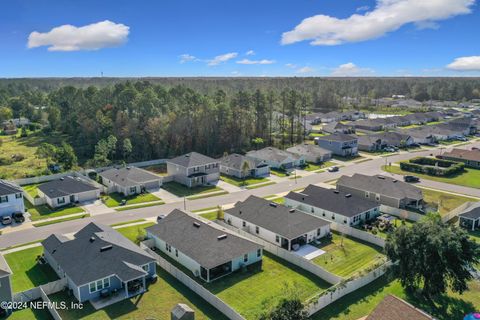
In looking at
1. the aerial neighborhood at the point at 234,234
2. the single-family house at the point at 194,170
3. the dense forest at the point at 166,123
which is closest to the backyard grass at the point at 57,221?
the aerial neighborhood at the point at 234,234

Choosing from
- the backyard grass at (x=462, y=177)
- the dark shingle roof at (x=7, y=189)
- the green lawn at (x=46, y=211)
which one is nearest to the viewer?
the dark shingle roof at (x=7, y=189)

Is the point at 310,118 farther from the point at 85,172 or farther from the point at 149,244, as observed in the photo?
the point at 149,244

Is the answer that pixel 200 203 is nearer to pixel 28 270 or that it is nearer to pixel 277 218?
pixel 277 218

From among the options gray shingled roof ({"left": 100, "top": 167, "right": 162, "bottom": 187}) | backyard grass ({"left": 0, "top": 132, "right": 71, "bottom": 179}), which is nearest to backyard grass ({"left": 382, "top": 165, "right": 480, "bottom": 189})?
gray shingled roof ({"left": 100, "top": 167, "right": 162, "bottom": 187})

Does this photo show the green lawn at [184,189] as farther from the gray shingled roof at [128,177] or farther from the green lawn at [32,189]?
the green lawn at [32,189]

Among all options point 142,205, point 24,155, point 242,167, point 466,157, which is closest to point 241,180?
→ point 242,167

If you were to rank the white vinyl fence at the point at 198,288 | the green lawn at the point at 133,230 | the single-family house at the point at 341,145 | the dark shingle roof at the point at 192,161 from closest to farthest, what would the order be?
the white vinyl fence at the point at 198,288, the green lawn at the point at 133,230, the dark shingle roof at the point at 192,161, the single-family house at the point at 341,145

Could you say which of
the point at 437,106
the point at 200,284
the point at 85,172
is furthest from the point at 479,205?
the point at 437,106
